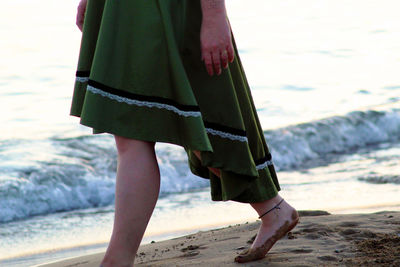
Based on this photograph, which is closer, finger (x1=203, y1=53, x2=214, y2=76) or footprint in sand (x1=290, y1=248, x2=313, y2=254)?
finger (x1=203, y1=53, x2=214, y2=76)

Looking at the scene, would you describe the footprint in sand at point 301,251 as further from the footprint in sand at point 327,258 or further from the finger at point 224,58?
the finger at point 224,58

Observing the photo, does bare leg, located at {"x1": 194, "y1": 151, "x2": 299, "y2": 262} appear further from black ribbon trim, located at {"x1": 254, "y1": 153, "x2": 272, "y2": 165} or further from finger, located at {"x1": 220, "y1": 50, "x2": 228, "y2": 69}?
finger, located at {"x1": 220, "y1": 50, "x2": 228, "y2": 69}

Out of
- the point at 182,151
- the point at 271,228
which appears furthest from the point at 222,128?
the point at 182,151

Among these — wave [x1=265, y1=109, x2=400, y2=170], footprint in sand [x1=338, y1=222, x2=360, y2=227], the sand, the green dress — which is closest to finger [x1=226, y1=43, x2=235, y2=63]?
the green dress

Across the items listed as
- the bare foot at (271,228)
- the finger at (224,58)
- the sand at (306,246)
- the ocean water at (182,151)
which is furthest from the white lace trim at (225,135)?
the ocean water at (182,151)

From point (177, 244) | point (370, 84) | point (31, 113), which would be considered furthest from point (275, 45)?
point (177, 244)

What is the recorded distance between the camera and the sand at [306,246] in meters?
3.26

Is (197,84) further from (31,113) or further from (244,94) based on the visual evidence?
(31,113)

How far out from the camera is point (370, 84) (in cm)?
1226

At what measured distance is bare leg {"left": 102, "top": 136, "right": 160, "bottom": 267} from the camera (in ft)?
9.20

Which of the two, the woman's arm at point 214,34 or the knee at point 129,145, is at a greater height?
the woman's arm at point 214,34

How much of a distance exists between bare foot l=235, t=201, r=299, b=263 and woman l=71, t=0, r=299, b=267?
30 centimetres

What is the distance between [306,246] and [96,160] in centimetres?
450

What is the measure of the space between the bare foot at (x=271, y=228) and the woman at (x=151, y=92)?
30cm
